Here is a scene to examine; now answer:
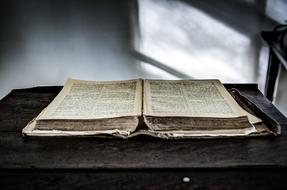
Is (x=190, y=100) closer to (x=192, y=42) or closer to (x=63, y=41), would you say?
(x=192, y=42)

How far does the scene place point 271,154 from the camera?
787 millimetres

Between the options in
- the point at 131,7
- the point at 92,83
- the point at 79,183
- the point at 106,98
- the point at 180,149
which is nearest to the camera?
the point at 79,183

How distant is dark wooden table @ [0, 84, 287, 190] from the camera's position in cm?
69

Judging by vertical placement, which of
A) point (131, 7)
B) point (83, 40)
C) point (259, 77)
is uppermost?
point (131, 7)

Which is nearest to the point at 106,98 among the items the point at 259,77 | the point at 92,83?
the point at 92,83

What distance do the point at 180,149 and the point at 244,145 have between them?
0.14 meters

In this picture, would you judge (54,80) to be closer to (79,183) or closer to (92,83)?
(92,83)

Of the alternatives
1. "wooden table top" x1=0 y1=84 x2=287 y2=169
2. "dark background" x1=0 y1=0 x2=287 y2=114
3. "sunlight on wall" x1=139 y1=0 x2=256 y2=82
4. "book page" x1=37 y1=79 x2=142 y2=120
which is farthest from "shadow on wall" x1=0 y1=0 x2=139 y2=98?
"wooden table top" x1=0 y1=84 x2=287 y2=169

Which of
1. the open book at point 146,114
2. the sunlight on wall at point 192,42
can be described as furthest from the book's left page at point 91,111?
the sunlight on wall at point 192,42

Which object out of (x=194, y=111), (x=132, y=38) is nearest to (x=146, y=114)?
(x=194, y=111)

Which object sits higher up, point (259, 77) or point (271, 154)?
point (271, 154)

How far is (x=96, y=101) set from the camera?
1063mm

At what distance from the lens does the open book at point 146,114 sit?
879 mm

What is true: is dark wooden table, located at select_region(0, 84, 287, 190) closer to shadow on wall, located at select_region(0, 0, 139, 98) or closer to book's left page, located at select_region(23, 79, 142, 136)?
book's left page, located at select_region(23, 79, 142, 136)
